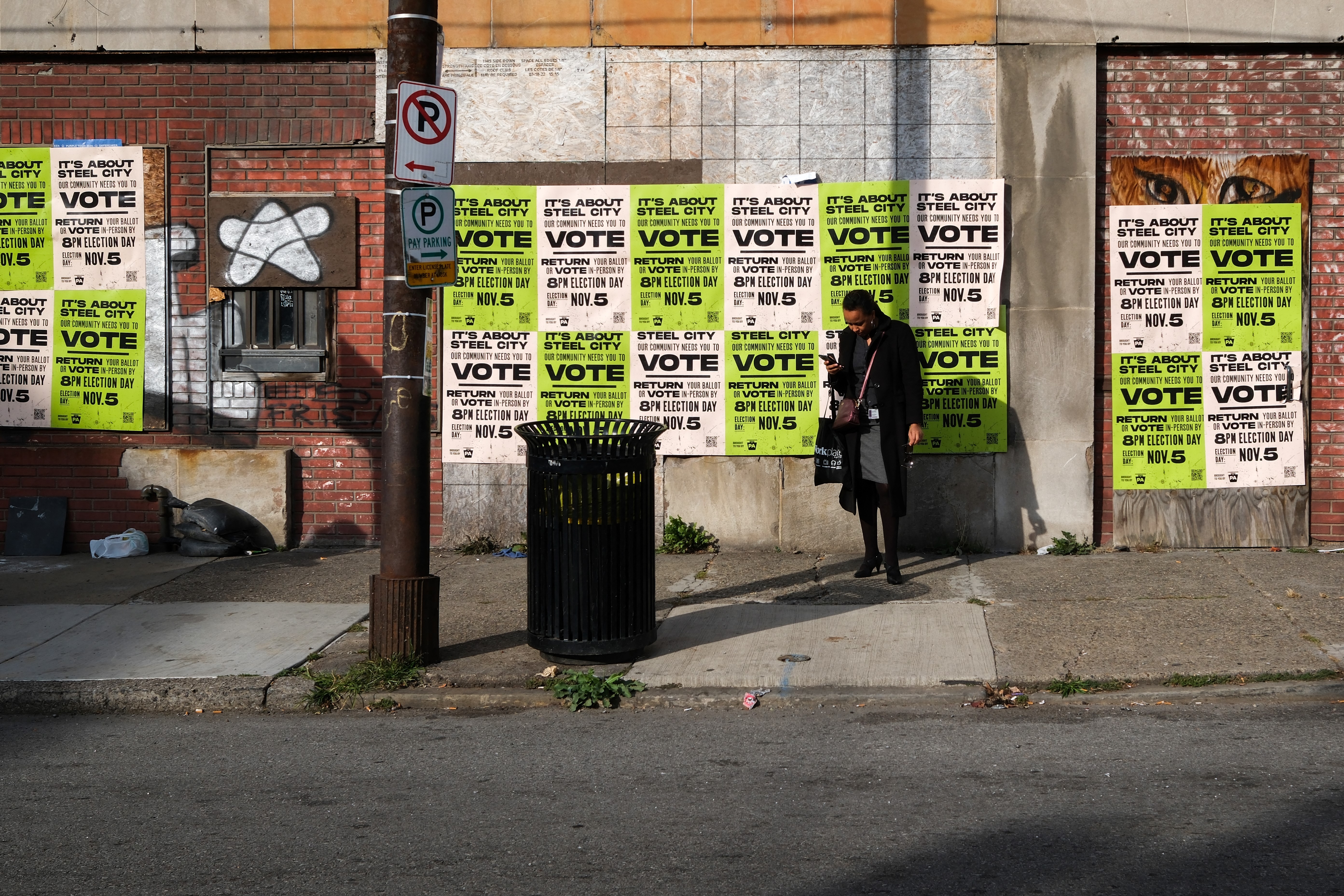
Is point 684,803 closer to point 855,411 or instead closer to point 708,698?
point 708,698

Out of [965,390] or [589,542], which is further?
[965,390]

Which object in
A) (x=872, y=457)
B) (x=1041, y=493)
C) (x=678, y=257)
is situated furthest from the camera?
(x=678, y=257)

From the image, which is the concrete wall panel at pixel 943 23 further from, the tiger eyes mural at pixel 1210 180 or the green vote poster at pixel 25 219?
the green vote poster at pixel 25 219

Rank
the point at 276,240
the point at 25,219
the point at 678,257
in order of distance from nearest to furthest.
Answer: the point at 678,257
the point at 276,240
the point at 25,219

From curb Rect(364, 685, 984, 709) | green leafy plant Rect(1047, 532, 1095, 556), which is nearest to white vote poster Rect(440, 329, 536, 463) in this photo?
curb Rect(364, 685, 984, 709)

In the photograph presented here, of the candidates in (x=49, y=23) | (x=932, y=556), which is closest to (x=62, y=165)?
(x=49, y=23)

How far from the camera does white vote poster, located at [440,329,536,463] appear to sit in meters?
9.59

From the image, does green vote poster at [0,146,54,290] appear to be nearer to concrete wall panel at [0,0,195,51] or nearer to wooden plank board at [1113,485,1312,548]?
concrete wall panel at [0,0,195,51]

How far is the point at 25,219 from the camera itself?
9.86 meters

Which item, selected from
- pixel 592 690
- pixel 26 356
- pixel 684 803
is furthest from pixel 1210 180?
pixel 26 356

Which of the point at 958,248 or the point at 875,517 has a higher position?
the point at 958,248

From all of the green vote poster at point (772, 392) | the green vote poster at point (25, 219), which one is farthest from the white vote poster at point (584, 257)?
the green vote poster at point (25, 219)

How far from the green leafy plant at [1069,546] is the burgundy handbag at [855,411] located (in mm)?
2145

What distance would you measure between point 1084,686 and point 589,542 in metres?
2.50
